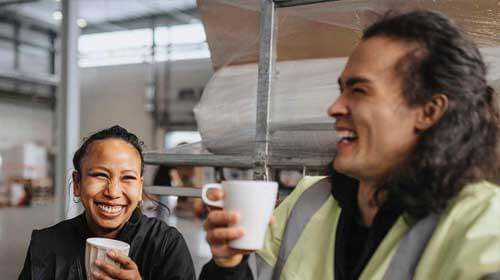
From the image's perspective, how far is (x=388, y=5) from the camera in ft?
4.84

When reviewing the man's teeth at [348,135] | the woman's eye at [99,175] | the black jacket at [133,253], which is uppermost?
the man's teeth at [348,135]

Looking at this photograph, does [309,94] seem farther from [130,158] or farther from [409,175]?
[409,175]

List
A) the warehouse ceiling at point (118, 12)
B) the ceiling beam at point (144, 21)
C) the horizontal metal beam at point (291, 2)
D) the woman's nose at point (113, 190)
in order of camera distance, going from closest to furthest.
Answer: the woman's nose at point (113, 190) < the horizontal metal beam at point (291, 2) < the warehouse ceiling at point (118, 12) < the ceiling beam at point (144, 21)

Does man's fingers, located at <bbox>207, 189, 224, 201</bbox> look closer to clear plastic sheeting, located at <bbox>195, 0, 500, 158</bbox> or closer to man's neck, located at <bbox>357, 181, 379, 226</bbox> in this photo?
man's neck, located at <bbox>357, 181, 379, 226</bbox>

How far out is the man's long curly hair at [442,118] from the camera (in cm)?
81

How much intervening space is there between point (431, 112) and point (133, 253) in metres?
0.82

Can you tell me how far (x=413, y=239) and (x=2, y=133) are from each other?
34.2 feet

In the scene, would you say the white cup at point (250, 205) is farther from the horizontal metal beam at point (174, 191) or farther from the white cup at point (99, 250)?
the horizontal metal beam at point (174, 191)

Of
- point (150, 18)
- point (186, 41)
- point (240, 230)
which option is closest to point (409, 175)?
point (240, 230)

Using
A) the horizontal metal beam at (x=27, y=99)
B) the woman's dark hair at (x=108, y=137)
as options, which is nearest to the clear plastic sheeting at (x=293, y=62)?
the woman's dark hair at (x=108, y=137)

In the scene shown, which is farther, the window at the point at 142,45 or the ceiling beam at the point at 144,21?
the window at the point at 142,45

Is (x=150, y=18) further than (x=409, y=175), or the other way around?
(x=150, y=18)

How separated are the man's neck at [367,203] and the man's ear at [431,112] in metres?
0.14

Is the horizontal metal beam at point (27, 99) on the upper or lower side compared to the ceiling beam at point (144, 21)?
lower
